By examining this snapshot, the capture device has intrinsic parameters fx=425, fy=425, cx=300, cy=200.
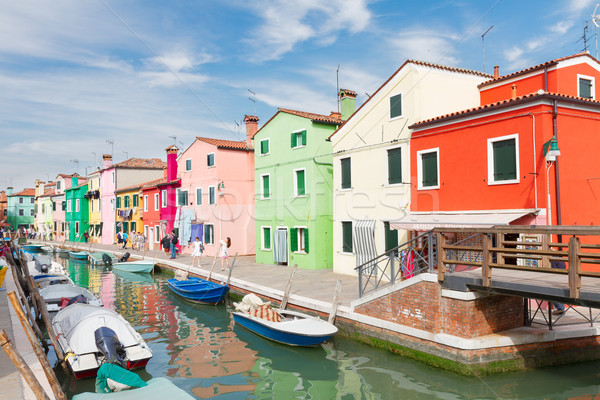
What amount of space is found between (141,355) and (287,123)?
48.8ft

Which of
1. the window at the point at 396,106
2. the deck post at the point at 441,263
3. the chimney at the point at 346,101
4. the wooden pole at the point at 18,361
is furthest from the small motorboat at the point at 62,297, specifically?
the chimney at the point at 346,101

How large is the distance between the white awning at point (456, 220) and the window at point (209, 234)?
16.8 m

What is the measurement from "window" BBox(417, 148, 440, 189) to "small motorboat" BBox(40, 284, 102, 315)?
1172 centimetres

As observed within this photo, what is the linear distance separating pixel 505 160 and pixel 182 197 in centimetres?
2465

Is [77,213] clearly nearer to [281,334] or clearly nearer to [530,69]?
[281,334]

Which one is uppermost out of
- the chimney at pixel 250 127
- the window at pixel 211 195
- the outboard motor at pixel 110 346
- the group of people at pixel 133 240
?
the chimney at pixel 250 127

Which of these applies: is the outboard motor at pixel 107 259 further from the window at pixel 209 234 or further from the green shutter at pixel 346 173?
the green shutter at pixel 346 173

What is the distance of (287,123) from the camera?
22250mm

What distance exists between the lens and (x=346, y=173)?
18.8 meters

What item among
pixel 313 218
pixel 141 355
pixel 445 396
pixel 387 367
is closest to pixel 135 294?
pixel 313 218

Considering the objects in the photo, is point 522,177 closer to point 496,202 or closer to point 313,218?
point 496,202

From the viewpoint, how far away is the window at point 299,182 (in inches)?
842

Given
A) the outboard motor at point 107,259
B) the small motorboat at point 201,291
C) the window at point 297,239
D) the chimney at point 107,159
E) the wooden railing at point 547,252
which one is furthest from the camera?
the chimney at point 107,159

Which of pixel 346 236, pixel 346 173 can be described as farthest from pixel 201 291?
pixel 346 173
